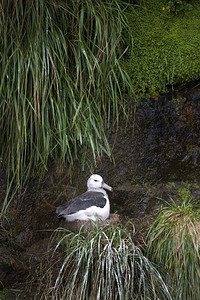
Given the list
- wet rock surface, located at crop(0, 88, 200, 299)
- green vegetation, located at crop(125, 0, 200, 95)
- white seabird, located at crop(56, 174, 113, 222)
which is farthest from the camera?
green vegetation, located at crop(125, 0, 200, 95)

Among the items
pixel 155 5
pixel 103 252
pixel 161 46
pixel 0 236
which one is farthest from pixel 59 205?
pixel 155 5

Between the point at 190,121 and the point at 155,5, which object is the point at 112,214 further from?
the point at 155,5

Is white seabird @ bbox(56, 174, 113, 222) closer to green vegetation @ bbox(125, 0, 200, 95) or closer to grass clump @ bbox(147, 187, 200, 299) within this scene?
grass clump @ bbox(147, 187, 200, 299)

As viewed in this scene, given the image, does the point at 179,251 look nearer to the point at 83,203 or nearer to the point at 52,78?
the point at 83,203

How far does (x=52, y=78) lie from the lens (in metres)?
3.87

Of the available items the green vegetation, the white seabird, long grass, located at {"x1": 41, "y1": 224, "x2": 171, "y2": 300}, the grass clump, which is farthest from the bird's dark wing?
the green vegetation

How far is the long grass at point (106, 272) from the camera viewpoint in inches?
123

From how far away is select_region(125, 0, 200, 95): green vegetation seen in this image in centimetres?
453

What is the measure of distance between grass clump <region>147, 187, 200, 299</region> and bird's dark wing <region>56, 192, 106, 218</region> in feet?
1.81

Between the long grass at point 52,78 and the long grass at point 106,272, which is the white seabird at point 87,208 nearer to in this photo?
the long grass at point 106,272

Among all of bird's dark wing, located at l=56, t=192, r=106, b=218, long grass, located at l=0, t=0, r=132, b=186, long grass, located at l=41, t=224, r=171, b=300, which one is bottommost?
long grass, located at l=41, t=224, r=171, b=300

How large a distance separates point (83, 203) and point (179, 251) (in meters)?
0.91

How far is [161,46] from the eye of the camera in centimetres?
457

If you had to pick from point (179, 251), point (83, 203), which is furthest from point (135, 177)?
point (179, 251)
